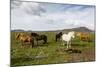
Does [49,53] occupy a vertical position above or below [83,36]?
below

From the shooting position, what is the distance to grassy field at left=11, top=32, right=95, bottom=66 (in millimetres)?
2252

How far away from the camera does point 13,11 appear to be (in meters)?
2.23

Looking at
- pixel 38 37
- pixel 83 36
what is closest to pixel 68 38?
pixel 83 36

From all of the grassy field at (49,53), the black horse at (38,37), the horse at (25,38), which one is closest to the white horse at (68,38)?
the grassy field at (49,53)

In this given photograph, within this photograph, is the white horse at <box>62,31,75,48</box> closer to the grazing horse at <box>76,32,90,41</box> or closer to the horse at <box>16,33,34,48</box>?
the grazing horse at <box>76,32,90,41</box>

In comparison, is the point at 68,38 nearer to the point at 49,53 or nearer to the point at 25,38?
the point at 49,53

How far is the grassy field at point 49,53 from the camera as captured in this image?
7.39ft

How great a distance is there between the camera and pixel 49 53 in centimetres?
239

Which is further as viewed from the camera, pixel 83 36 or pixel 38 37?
pixel 83 36

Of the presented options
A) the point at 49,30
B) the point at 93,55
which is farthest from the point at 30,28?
the point at 93,55

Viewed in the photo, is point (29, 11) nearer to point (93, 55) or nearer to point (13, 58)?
point (13, 58)

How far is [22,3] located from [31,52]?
0.56 meters
